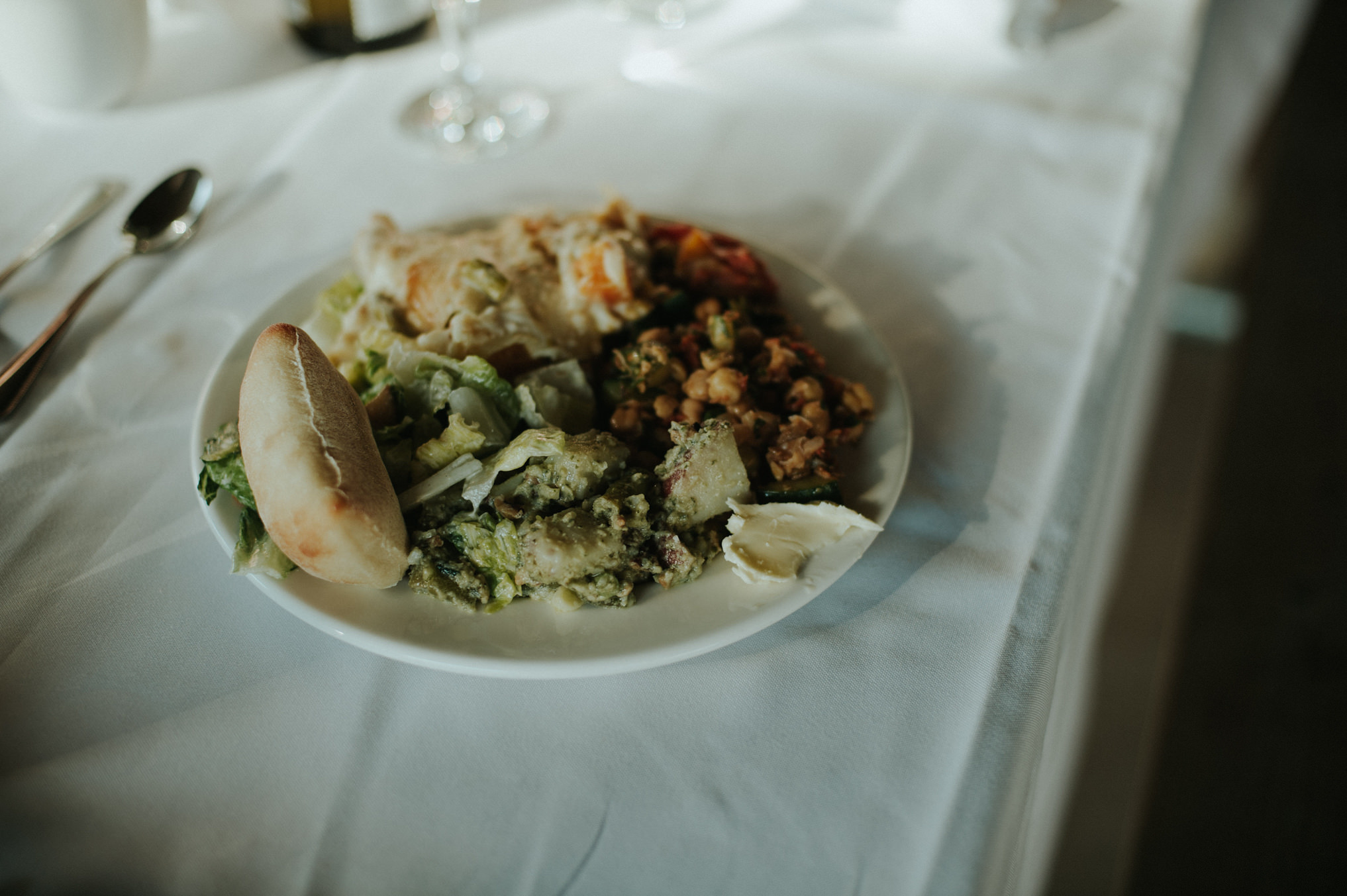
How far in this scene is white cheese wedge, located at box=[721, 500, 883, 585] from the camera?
33.6 inches

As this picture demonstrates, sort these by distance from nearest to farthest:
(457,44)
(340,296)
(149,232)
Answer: (340,296) < (149,232) < (457,44)

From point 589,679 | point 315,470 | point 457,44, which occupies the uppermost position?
point 457,44

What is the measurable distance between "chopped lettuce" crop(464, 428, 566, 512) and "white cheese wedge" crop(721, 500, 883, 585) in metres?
0.21

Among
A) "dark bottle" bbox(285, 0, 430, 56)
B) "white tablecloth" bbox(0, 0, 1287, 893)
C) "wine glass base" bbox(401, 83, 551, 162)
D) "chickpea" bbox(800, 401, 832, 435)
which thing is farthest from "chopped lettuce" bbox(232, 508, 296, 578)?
"dark bottle" bbox(285, 0, 430, 56)

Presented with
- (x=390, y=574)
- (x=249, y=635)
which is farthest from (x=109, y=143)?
(x=390, y=574)

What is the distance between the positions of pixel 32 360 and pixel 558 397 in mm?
842

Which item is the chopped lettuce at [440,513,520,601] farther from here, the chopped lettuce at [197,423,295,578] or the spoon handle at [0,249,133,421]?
the spoon handle at [0,249,133,421]

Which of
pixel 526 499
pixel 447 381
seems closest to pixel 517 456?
pixel 526 499

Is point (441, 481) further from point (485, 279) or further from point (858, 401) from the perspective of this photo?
point (858, 401)

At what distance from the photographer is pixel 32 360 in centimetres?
121

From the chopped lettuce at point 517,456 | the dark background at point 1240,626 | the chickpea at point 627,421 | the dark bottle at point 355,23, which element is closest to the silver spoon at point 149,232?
the dark bottle at point 355,23

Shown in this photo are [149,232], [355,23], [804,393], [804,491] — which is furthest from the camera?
[355,23]

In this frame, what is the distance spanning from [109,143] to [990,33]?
1.95 m

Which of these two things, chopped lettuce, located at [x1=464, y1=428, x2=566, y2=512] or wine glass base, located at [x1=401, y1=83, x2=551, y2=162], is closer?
chopped lettuce, located at [x1=464, y1=428, x2=566, y2=512]
